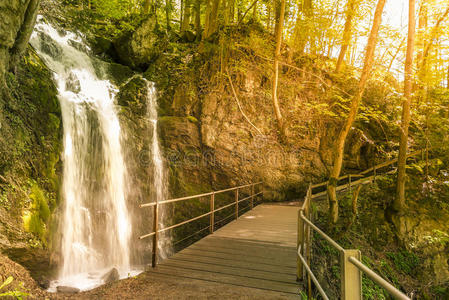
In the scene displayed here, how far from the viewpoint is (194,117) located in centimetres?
1042

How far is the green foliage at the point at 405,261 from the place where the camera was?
28.5 feet

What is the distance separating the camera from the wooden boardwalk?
347 centimetres

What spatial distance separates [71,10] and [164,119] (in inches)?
277

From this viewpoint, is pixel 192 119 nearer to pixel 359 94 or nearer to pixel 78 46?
pixel 78 46

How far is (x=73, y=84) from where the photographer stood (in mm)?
8352

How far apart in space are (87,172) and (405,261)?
9978 millimetres

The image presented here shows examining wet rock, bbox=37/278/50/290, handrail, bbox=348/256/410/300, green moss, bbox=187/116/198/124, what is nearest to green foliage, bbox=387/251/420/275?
green moss, bbox=187/116/198/124

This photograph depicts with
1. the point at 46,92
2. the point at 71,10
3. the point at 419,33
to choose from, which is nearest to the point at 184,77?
the point at 46,92

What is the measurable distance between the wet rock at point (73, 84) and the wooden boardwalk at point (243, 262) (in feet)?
19.5

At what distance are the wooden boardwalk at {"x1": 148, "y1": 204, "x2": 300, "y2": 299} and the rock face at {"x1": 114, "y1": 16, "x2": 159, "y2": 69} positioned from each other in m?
8.00

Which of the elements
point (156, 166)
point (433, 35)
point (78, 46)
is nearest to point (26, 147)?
point (156, 166)

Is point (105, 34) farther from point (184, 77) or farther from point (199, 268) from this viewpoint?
point (199, 268)

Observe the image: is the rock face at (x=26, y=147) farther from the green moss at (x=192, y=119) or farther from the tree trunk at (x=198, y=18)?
the tree trunk at (x=198, y=18)

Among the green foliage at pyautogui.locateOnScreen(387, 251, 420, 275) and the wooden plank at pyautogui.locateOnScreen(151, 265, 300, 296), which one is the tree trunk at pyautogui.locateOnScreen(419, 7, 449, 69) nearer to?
the green foliage at pyautogui.locateOnScreen(387, 251, 420, 275)
